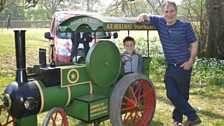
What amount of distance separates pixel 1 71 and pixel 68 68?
6455 millimetres

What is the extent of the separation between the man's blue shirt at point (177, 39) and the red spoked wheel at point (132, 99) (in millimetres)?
458

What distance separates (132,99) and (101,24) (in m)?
1.14

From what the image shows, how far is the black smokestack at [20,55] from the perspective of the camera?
335 centimetres

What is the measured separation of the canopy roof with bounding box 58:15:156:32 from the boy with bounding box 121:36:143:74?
1.41 ft

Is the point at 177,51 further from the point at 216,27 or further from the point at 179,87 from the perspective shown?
the point at 216,27

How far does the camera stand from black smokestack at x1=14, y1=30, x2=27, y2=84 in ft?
11.0

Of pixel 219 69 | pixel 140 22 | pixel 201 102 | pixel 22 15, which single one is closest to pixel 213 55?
pixel 219 69

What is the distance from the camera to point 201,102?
20.9ft

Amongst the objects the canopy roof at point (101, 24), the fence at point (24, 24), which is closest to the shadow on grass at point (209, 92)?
the canopy roof at point (101, 24)

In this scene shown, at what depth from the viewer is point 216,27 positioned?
427 inches

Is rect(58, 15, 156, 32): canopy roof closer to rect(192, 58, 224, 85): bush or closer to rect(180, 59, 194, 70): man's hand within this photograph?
rect(180, 59, 194, 70): man's hand

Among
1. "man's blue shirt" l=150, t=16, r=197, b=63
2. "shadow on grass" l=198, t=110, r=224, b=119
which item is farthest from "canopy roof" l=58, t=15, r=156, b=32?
"shadow on grass" l=198, t=110, r=224, b=119

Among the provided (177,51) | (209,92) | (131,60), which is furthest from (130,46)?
(209,92)

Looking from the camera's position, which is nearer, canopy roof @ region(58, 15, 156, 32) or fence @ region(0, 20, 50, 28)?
canopy roof @ region(58, 15, 156, 32)
